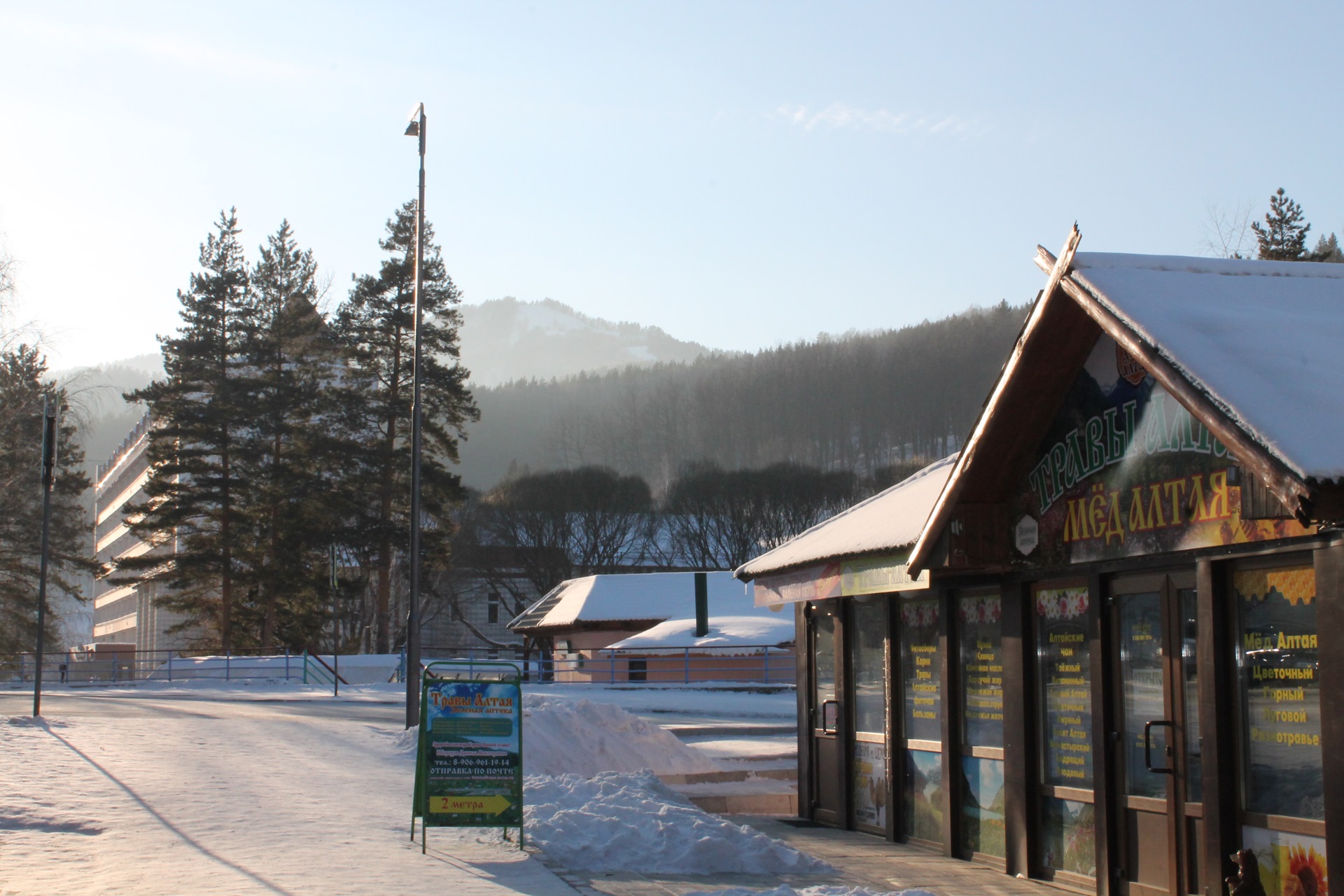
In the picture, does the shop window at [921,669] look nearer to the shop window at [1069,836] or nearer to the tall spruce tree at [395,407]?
the shop window at [1069,836]

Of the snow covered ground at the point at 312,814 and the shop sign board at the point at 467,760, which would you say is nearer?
the snow covered ground at the point at 312,814

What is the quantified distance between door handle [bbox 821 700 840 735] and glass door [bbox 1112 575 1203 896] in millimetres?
4234

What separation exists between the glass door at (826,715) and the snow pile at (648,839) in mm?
2045

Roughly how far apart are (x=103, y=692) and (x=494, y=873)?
32.4 metres

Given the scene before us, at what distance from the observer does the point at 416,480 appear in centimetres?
2205

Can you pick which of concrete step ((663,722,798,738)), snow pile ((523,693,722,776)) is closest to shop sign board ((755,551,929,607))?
snow pile ((523,693,722,776))

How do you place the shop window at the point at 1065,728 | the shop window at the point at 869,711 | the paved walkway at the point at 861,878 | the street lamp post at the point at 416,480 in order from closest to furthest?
the paved walkway at the point at 861,878
the shop window at the point at 1065,728
the shop window at the point at 869,711
the street lamp post at the point at 416,480

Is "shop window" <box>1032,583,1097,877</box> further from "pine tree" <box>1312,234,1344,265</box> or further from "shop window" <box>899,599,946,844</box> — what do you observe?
"pine tree" <box>1312,234,1344,265</box>

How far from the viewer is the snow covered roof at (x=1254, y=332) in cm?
626

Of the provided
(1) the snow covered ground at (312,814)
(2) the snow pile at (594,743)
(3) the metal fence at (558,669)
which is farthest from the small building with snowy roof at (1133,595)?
(3) the metal fence at (558,669)

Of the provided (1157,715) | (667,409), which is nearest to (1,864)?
(1157,715)

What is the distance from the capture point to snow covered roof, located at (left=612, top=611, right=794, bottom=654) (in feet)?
149

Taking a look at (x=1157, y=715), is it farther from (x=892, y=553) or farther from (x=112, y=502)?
(x=112, y=502)

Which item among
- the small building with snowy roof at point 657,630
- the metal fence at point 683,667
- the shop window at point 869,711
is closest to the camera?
the shop window at point 869,711
